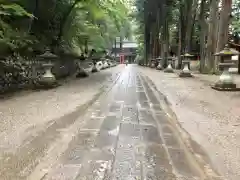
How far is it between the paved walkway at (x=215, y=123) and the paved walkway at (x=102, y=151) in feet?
1.00

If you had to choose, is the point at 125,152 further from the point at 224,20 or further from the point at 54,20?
the point at 54,20

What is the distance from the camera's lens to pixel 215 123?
5570mm

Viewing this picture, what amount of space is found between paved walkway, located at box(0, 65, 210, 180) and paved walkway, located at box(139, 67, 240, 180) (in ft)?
1.00

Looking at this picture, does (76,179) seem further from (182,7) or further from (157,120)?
(182,7)

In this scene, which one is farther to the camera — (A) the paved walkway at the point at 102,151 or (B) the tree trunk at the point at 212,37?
(B) the tree trunk at the point at 212,37

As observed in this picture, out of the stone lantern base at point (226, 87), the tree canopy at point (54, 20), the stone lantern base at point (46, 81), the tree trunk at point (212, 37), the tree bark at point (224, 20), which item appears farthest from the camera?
the tree trunk at point (212, 37)

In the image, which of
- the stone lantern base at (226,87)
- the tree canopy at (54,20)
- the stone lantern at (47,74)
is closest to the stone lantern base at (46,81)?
the stone lantern at (47,74)

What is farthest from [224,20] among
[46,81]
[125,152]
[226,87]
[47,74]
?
[125,152]

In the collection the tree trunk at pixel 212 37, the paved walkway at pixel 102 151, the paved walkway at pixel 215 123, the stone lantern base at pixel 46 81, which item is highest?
the tree trunk at pixel 212 37

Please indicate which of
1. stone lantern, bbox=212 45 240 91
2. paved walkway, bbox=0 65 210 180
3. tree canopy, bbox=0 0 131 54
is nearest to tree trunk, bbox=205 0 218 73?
tree canopy, bbox=0 0 131 54

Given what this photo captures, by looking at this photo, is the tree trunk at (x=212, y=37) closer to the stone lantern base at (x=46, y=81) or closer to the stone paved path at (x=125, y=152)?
the stone lantern base at (x=46, y=81)

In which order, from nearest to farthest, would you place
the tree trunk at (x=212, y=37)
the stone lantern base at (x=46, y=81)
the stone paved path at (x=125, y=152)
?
1. the stone paved path at (x=125, y=152)
2. the stone lantern base at (x=46, y=81)
3. the tree trunk at (x=212, y=37)

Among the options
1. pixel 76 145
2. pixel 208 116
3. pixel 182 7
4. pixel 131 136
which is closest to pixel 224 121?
pixel 208 116

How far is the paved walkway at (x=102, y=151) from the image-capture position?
3.25 meters
